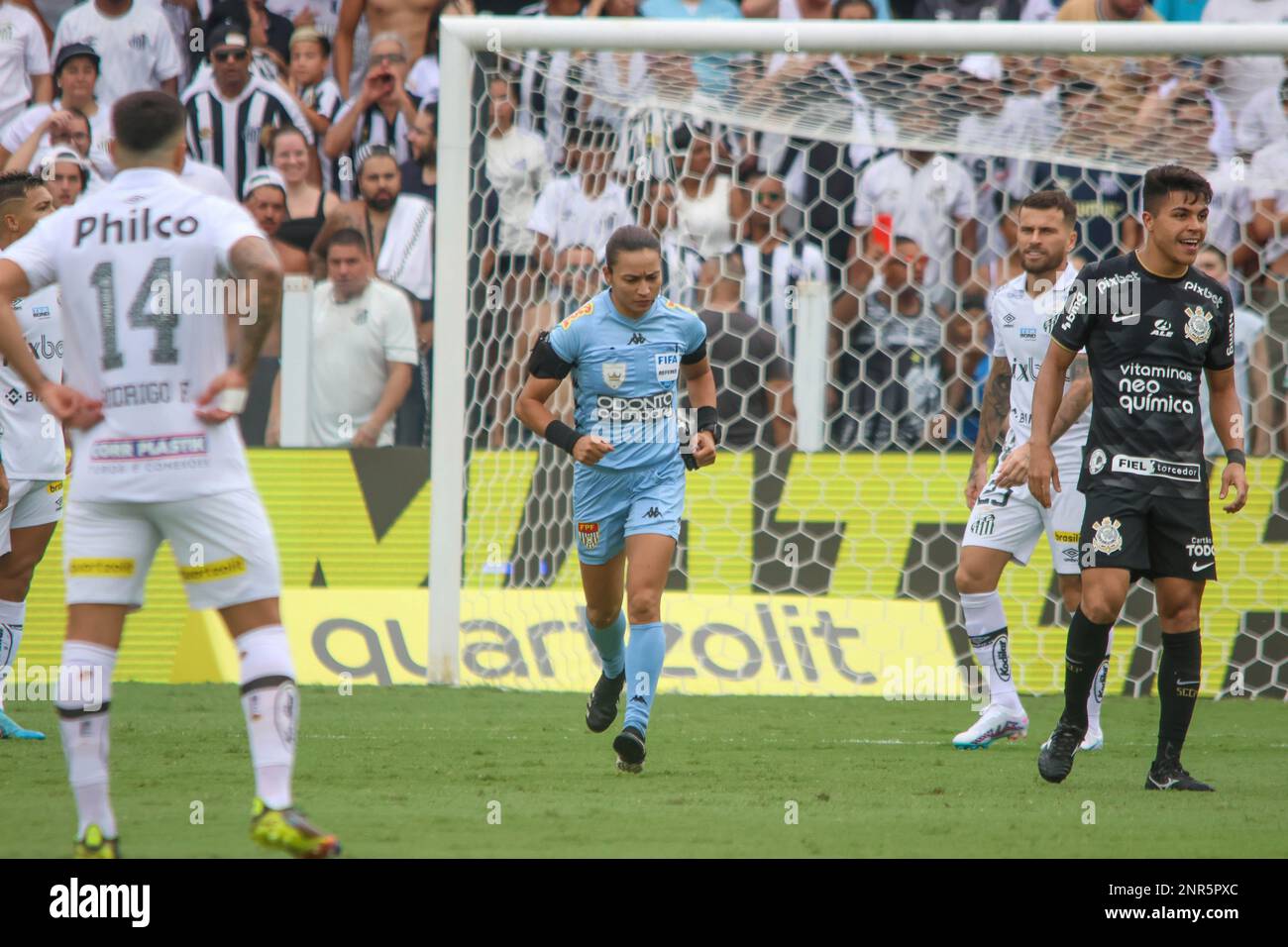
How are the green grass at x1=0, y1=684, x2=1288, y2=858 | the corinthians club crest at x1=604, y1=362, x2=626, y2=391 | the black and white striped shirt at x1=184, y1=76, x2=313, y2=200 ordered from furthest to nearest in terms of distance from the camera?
the black and white striped shirt at x1=184, y1=76, x2=313, y2=200
the corinthians club crest at x1=604, y1=362, x2=626, y2=391
the green grass at x1=0, y1=684, x2=1288, y2=858

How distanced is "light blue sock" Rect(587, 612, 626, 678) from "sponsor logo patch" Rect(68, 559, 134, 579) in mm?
3231

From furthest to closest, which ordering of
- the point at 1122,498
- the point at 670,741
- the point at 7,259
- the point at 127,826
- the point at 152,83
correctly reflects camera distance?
the point at 152,83 → the point at 670,741 → the point at 1122,498 → the point at 127,826 → the point at 7,259

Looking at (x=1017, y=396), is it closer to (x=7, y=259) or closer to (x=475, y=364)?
(x=475, y=364)

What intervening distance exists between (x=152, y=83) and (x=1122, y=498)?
→ 1010 centimetres

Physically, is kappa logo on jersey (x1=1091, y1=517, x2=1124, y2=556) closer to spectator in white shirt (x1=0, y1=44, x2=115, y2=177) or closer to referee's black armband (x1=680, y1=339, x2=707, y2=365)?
referee's black armband (x1=680, y1=339, x2=707, y2=365)

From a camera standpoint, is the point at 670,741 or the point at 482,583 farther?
the point at 482,583

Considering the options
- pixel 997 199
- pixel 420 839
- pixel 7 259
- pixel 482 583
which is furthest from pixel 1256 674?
pixel 7 259

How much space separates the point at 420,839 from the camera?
5.10 metres

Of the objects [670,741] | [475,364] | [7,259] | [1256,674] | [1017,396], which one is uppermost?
[7,259]

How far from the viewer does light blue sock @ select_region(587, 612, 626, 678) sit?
7.74 meters

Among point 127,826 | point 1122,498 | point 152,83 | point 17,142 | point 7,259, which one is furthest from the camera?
Result: point 152,83

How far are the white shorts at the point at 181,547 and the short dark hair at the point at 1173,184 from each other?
355 cm

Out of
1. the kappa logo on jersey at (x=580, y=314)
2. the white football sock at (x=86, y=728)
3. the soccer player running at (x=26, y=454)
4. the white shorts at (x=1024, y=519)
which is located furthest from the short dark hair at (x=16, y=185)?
the white shorts at (x=1024, y=519)

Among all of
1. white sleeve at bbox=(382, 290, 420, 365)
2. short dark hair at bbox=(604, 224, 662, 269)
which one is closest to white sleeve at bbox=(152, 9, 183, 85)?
white sleeve at bbox=(382, 290, 420, 365)
